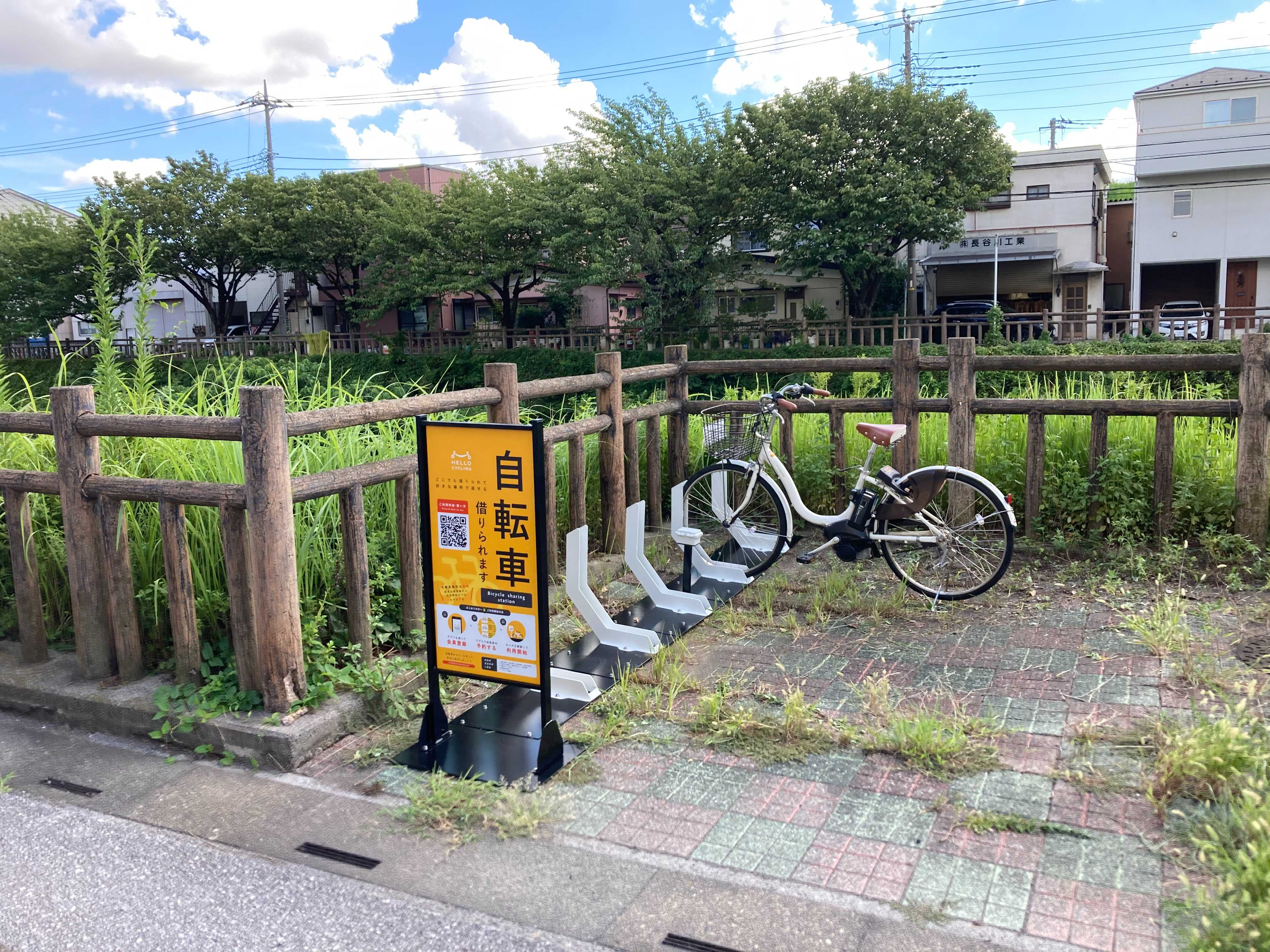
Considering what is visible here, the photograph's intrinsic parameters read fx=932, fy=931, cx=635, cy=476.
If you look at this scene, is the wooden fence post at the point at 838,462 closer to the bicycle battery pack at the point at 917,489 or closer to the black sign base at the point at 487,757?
the bicycle battery pack at the point at 917,489

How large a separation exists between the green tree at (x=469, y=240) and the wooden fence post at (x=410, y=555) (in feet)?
82.5

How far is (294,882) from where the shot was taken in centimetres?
290

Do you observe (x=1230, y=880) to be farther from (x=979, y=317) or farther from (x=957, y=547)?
(x=979, y=317)

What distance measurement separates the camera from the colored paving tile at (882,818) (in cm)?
299

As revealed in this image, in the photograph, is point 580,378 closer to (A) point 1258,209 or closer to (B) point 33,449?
(B) point 33,449

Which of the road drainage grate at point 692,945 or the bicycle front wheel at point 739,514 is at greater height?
the bicycle front wheel at point 739,514

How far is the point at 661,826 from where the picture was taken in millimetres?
3119

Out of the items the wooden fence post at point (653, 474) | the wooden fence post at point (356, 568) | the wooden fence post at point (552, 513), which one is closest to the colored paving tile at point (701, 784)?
the wooden fence post at point (356, 568)

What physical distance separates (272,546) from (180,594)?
0.61m

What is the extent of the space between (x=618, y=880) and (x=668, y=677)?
151 centimetres

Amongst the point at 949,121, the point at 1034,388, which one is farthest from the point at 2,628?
the point at 949,121

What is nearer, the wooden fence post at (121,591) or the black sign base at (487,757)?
the black sign base at (487,757)

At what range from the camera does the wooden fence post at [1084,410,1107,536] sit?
5922mm

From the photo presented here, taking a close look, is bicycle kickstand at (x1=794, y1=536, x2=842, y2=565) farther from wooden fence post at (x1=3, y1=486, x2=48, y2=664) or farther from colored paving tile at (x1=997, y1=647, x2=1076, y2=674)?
wooden fence post at (x1=3, y1=486, x2=48, y2=664)
